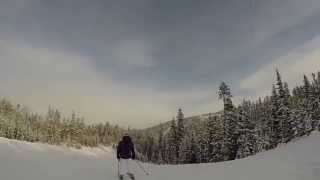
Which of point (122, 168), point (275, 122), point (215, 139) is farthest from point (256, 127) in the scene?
point (122, 168)

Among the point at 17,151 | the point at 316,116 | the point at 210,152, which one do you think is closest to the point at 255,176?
the point at 17,151

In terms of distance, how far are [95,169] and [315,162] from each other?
1318 cm

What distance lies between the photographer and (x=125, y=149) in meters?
19.4

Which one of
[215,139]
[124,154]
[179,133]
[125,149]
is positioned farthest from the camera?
[179,133]

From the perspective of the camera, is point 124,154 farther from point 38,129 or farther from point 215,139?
point 38,129

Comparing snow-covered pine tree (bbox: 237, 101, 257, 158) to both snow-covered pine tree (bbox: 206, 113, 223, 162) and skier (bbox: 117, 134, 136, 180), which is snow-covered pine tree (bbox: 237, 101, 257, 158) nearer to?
snow-covered pine tree (bbox: 206, 113, 223, 162)

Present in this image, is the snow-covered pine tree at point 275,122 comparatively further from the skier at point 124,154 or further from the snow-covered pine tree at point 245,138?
the skier at point 124,154

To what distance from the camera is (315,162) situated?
67.5 feet

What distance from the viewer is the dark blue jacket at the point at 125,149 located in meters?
19.2

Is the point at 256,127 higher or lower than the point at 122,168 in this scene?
higher

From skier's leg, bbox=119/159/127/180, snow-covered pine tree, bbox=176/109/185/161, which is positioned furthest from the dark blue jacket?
snow-covered pine tree, bbox=176/109/185/161

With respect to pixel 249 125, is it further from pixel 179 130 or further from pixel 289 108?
pixel 179 130

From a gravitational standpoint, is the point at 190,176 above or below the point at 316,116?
below

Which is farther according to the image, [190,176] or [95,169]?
[95,169]
